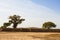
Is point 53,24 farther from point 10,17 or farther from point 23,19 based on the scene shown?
point 10,17

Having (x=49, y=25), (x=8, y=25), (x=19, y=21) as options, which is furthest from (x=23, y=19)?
(x=49, y=25)

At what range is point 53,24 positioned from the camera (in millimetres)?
84062

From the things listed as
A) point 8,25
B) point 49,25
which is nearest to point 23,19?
point 8,25

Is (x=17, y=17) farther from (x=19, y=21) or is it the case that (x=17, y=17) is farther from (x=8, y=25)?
(x=8, y=25)

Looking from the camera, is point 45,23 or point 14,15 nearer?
point 14,15

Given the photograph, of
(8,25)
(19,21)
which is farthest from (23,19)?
(8,25)

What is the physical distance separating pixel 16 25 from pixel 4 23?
9158mm

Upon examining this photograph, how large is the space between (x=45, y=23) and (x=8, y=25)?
20.6 metres

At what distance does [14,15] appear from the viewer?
7288 cm

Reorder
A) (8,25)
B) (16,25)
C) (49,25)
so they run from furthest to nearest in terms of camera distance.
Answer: (49,25), (8,25), (16,25)

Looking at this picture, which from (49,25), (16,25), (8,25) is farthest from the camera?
(49,25)

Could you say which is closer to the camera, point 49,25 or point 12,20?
point 12,20

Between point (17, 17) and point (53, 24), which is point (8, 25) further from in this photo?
point (53, 24)

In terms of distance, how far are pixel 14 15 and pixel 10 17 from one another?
74.7 inches
